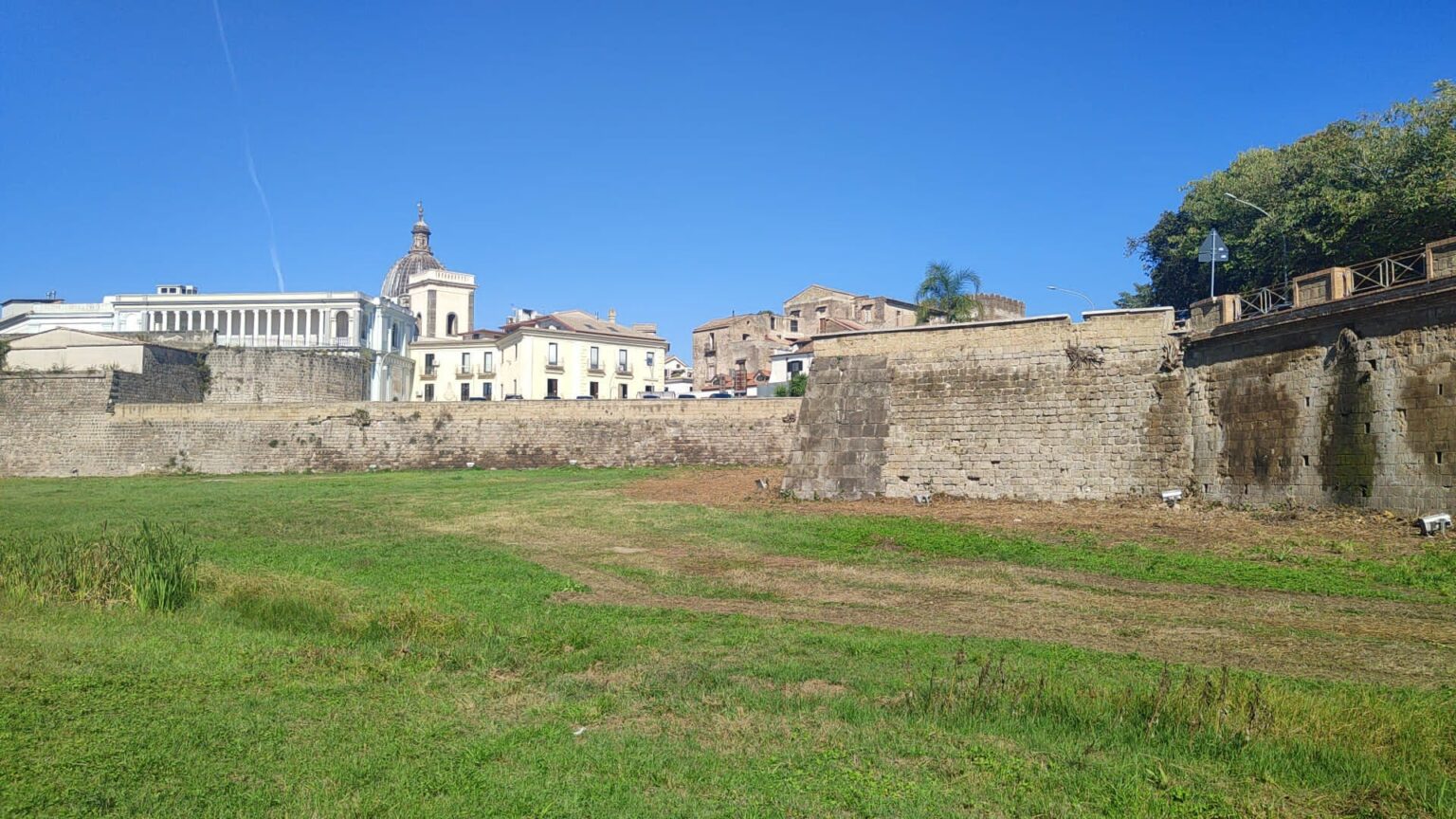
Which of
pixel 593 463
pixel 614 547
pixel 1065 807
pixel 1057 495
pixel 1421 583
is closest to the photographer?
pixel 1065 807

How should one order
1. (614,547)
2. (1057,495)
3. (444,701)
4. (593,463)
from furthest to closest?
1. (593,463)
2. (1057,495)
3. (614,547)
4. (444,701)

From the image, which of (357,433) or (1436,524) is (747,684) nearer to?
(1436,524)

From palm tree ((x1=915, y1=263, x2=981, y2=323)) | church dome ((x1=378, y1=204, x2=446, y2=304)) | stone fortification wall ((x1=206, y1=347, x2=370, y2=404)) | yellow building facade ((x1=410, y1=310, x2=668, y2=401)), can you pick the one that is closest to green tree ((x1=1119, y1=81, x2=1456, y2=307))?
palm tree ((x1=915, y1=263, x2=981, y2=323))

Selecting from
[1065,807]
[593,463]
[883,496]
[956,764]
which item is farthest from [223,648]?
[593,463]

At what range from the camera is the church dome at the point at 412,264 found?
3583 inches

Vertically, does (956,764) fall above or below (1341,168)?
below

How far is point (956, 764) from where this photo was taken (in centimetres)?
633

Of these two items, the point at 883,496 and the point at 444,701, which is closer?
the point at 444,701

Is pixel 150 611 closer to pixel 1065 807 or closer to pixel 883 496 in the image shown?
pixel 1065 807

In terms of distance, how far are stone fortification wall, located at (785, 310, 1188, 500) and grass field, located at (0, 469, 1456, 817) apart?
6289 millimetres

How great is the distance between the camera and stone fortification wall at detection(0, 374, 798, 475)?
3862 cm

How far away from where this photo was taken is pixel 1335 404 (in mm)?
17625

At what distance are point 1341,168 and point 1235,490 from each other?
63.5 ft

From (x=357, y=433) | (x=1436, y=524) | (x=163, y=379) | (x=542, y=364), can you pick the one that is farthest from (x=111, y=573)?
(x=542, y=364)
